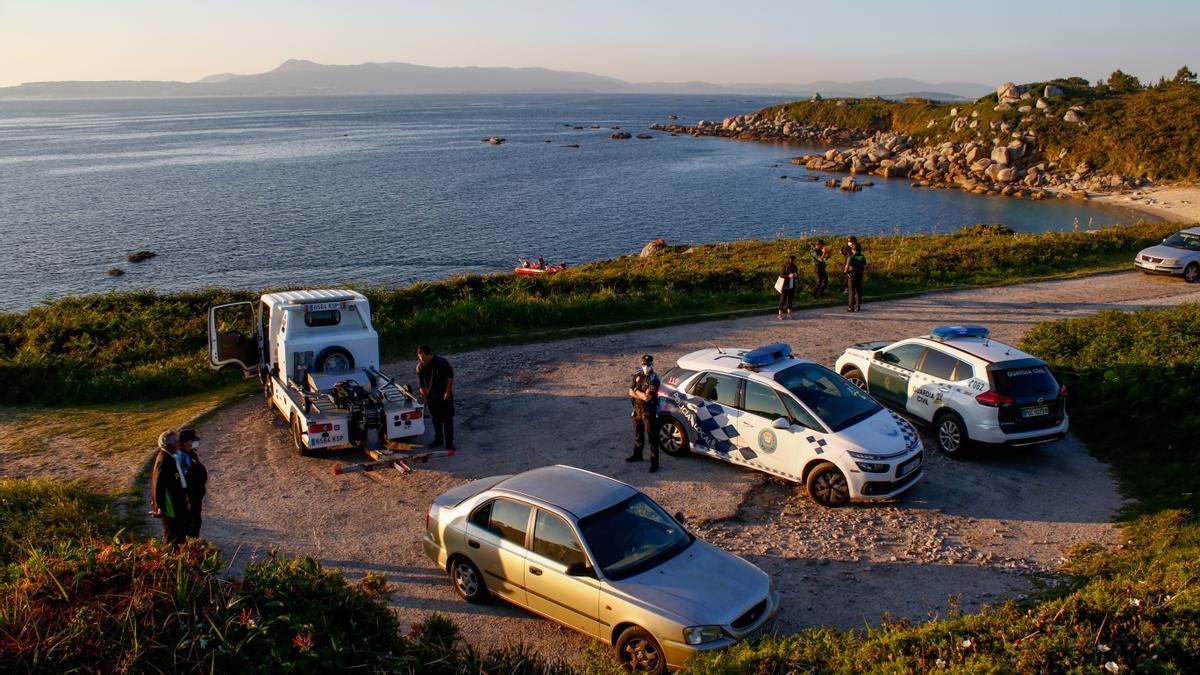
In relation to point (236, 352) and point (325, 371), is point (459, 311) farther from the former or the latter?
point (325, 371)

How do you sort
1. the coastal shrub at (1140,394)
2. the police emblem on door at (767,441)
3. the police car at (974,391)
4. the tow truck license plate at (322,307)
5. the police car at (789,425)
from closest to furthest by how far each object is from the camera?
the police car at (789,425) → the police emblem on door at (767,441) → the coastal shrub at (1140,394) → the police car at (974,391) → the tow truck license plate at (322,307)

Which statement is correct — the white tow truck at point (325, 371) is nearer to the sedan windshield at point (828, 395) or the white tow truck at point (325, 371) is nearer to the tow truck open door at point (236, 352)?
the tow truck open door at point (236, 352)

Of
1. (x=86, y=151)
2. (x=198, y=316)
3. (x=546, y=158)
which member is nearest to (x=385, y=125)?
(x=86, y=151)

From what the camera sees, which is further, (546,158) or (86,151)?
(86,151)

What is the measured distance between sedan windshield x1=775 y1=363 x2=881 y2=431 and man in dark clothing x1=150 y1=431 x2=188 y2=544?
7694 millimetres

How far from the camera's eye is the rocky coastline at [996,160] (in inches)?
2682

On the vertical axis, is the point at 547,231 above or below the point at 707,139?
below

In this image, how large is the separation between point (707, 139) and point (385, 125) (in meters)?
72.5

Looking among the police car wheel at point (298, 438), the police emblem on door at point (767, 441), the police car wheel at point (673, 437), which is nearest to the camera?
the police emblem on door at point (767, 441)

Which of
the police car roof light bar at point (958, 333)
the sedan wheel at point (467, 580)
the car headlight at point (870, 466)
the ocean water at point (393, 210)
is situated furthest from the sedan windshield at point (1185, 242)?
the sedan wheel at point (467, 580)

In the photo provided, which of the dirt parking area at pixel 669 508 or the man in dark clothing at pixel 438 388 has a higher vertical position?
the man in dark clothing at pixel 438 388

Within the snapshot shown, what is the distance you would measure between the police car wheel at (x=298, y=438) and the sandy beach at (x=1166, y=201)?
51821mm

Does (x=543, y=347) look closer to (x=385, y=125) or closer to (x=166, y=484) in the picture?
(x=166, y=484)

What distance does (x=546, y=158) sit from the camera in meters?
103
